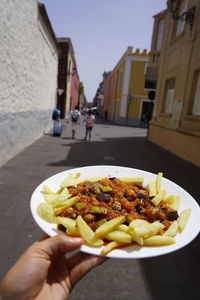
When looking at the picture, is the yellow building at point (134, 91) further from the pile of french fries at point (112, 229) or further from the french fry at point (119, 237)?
the french fry at point (119, 237)

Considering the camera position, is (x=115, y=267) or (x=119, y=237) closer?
(x=119, y=237)

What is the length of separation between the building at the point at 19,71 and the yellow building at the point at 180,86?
717 centimetres

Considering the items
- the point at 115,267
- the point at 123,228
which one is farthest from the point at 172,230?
the point at 115,267

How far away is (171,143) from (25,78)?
315 inches

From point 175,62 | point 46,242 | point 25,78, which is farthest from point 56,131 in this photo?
point 46,242

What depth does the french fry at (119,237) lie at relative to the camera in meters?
1.46

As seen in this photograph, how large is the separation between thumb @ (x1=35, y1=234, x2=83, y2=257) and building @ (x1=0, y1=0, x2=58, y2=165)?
5.45m

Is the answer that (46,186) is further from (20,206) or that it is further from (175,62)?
(175,62)

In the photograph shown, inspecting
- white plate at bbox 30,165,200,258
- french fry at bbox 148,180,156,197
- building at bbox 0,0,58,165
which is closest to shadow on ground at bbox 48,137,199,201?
building at bbox 0,0,58,165

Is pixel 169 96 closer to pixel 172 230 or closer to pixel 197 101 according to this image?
pixel 197 101

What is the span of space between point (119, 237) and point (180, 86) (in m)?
10.5

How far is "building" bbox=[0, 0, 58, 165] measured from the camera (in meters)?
6.20

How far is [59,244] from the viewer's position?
153 cm

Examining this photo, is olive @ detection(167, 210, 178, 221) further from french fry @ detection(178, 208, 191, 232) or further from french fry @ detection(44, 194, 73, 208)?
french fry @ detection(44, 194, 73, 208)
